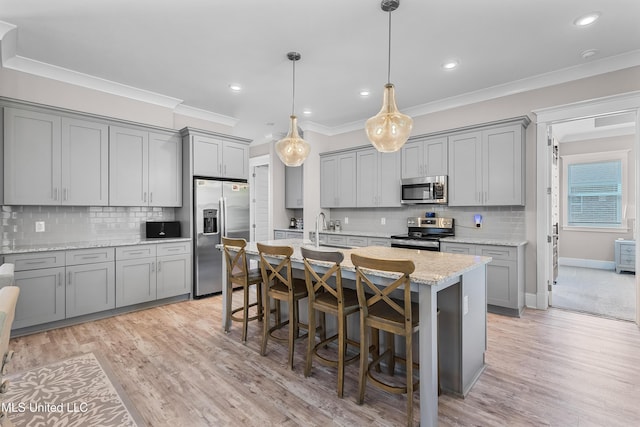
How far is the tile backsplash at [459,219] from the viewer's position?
4203 millimetres

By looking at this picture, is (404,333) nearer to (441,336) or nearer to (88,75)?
(441,336)

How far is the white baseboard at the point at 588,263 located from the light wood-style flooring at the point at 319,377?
11.9 ft

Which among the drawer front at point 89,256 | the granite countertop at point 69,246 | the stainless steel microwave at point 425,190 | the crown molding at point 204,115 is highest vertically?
the crown molding at point 204,115

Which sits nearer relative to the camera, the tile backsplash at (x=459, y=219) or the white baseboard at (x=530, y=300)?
the white baseboard at (x=530, y=300)

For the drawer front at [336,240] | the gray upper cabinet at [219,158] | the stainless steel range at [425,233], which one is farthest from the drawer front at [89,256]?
the stainless steel range at [425,233]

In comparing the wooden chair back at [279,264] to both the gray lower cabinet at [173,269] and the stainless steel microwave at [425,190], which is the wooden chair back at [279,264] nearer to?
the gray lower cabinet at [173,269]

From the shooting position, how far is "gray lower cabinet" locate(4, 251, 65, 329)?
3225mm

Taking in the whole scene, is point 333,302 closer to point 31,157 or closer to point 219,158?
point 219,158

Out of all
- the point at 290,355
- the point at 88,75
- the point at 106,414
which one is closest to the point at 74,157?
the point at 88,75

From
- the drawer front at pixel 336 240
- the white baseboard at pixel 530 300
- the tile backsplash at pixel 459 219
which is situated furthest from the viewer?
the drawer front at pixel 336 240

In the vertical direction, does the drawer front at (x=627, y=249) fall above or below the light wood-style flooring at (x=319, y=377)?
above

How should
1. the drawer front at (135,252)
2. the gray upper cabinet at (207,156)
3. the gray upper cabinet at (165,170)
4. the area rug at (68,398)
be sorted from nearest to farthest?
the area rug at (68,398) → the drawer front at (135,252) → the gray upper cabinet at (165,170) → the gray upper cabinet at (207,156)

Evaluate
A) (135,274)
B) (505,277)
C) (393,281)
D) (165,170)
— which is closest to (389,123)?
(393,281)

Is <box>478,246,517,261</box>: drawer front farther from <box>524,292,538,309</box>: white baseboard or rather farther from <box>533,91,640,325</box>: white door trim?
<box>524,292,538,309</box>: white baseboard
